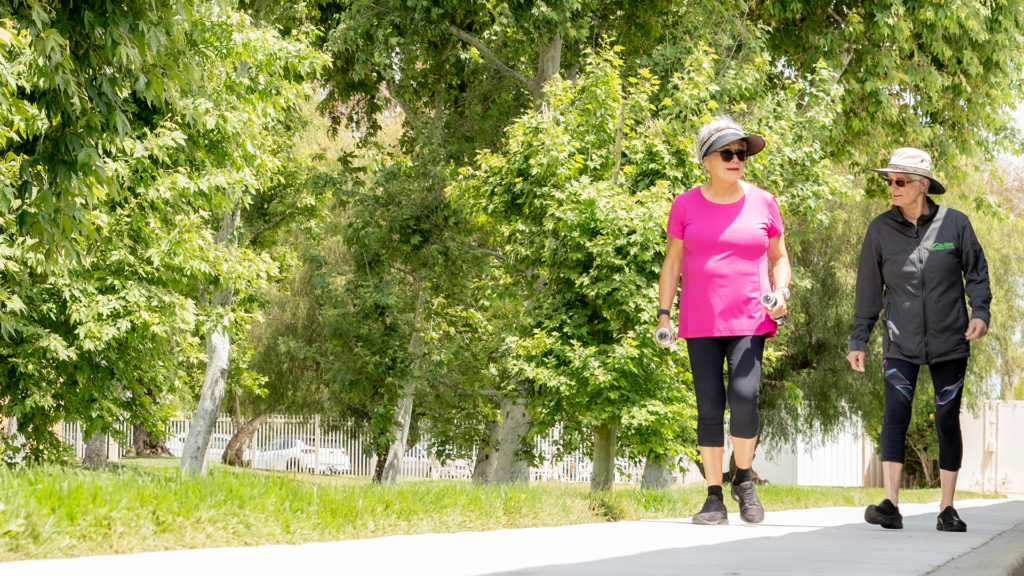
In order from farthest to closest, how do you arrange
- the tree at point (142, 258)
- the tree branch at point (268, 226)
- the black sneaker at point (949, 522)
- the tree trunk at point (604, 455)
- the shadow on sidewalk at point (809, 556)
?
the tree branch at point (268, 226)
the tree at point (142, 258)
the tree trunk at point (604, 455)
the black sneaker at point (949, 522)
the shadow on sidewalk at point (809, 556)

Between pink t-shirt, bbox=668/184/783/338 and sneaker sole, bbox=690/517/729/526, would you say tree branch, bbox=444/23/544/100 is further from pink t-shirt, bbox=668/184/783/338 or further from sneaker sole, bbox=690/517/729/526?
sneaker sole, bbox=690/517/729/526

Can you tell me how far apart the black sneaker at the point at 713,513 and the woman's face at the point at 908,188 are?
6.55ft

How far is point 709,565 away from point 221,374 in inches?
927

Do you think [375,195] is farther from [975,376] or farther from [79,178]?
[975,376]

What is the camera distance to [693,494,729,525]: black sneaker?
→ 6.01 meters

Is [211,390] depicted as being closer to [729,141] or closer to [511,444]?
[511,444]

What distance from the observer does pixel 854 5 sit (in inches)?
735

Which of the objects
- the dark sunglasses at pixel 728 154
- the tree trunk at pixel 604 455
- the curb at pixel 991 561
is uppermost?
the dark sunglasses at pixel 728 154

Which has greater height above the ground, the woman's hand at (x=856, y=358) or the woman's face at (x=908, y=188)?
the woman's face at (x=908, y=188)

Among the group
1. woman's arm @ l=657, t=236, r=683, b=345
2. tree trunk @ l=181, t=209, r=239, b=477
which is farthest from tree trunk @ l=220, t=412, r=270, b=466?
woman's arm @ l=657, t=236, r=683, b=345

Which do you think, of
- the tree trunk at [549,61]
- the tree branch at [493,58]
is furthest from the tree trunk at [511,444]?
the tree trunk at [549,61]

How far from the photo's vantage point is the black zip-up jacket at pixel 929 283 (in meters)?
6.31

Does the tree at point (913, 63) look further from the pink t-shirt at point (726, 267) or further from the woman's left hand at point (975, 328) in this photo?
the pink t-shirt at point (726, 267)

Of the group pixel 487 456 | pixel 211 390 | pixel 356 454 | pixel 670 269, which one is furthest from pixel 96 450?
pixel 670 269
